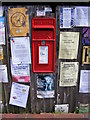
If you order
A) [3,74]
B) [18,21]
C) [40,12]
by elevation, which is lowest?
[3,74]

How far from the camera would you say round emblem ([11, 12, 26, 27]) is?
9.86 ft

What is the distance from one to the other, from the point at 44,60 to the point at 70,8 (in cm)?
88

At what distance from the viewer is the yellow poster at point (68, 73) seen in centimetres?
324

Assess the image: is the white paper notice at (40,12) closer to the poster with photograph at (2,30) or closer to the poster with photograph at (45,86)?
the poster with photograph at (2,30)

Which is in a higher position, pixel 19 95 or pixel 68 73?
pixel 68 73

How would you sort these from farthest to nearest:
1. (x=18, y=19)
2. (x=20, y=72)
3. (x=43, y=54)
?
(x=20, y=72) → (x=43, y=54) → (x=18, y=19)

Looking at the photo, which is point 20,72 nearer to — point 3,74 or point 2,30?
point 3,74

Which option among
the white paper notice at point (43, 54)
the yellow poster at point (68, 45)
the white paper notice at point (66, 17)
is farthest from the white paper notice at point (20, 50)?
the white paper notice at point (66, 17)

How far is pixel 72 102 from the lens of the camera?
11.3 feet

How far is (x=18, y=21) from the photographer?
119 inches

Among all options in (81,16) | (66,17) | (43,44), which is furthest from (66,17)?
(43,44)

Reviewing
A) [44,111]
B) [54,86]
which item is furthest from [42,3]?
[44,111]

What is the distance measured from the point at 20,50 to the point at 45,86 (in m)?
0.73

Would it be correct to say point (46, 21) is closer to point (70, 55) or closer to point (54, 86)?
point (70, 55)
